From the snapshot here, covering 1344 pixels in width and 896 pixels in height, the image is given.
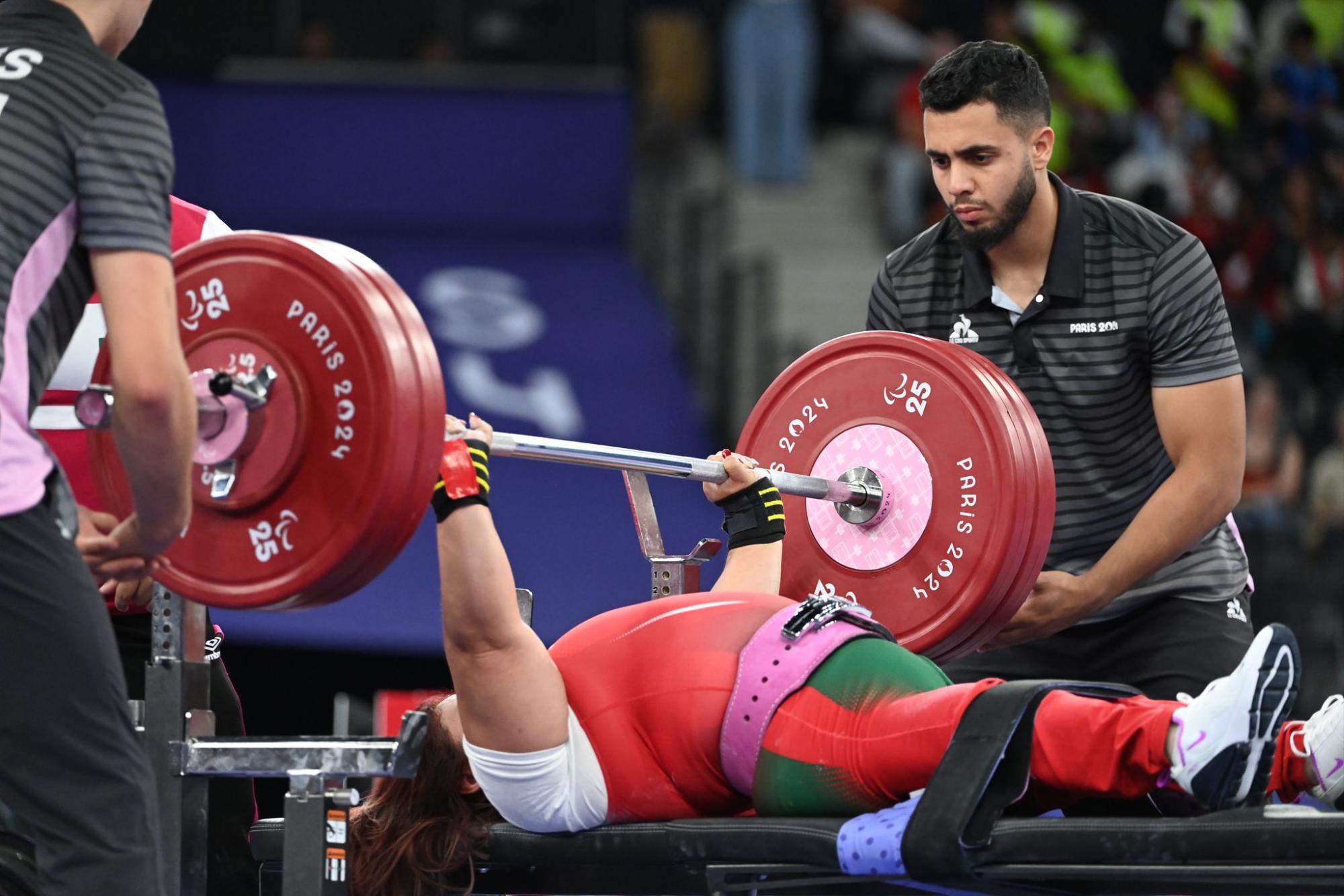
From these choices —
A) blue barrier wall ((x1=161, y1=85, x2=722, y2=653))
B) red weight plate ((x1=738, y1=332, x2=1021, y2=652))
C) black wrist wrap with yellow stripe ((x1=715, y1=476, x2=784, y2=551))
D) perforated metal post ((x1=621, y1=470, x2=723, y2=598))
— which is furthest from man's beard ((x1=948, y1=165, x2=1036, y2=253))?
blue barrier wall ((x1=161, y1=85, x2=722, y2=653))

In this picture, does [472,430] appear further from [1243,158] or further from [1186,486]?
[1243,158]

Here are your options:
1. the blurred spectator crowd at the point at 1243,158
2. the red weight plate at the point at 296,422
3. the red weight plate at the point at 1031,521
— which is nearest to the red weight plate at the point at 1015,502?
the red weight plate at the point at 1031,521

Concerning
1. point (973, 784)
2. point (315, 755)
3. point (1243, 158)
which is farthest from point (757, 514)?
point (1243, 158)

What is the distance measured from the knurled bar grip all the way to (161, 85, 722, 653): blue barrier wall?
3615 millimetres

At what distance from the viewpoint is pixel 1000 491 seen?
3266mm

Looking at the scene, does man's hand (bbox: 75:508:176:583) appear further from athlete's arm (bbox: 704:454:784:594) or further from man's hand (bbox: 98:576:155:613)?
athlete's arm (bbox: 704:454:784:594)

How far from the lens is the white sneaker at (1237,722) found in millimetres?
2449

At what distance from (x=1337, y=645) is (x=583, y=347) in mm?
3515

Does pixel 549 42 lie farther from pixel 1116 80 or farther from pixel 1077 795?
pixel 1077 795

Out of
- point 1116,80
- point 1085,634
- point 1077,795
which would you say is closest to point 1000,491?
point 1085,634

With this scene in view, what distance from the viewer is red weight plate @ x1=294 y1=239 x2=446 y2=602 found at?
242 cm

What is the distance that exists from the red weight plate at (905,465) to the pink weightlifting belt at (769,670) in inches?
17.3

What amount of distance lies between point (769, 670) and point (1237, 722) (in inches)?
28.1

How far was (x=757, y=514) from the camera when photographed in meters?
3.25
